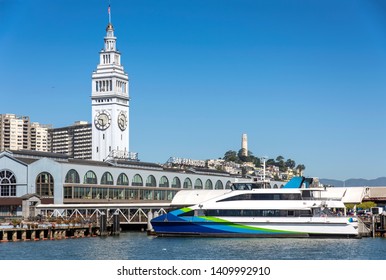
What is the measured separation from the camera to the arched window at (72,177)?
89.6 metres

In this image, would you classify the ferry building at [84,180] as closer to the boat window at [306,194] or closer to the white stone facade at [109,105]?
the white stone facade at [109,105]

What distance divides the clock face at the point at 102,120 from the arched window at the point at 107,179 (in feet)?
156

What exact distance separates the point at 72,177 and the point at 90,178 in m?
3.52

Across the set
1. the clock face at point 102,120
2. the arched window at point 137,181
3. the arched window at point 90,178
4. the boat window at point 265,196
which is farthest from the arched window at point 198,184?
the boat window at point 265,196

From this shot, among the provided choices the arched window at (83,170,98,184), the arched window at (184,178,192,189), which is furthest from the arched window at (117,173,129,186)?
the arched window at (184,178,192,189)

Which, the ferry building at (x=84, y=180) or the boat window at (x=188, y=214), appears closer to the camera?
the boat window at (x=188, y=214)

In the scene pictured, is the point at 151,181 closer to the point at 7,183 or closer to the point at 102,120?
the point at 7,183

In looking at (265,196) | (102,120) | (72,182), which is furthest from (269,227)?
(102,120)

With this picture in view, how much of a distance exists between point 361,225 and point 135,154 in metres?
72.7

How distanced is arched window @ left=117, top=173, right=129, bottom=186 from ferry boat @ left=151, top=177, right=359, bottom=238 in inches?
1387

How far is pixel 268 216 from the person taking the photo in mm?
61781

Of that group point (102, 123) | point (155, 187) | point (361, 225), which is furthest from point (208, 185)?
point (361, 225)

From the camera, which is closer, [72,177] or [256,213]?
[256,213]

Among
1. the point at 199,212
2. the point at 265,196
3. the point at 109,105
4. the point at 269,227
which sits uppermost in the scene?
the point at 109,105
